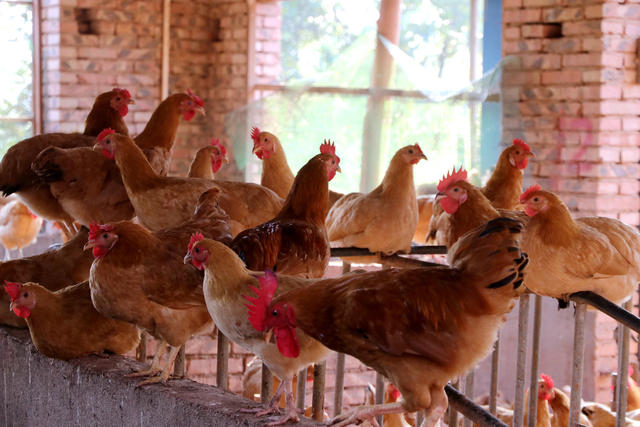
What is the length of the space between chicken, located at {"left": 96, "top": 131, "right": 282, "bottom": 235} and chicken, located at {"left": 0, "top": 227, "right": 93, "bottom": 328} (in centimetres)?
43

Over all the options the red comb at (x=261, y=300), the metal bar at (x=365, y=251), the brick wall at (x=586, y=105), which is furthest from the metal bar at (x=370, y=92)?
the red comb at (x=261, y=300)

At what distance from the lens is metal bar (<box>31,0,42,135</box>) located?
764 cm

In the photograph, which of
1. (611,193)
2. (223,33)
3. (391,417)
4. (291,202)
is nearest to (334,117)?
(223,33)

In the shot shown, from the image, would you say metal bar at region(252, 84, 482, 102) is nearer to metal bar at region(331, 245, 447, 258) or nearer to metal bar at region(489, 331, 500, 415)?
metal bar at region(331, 245, 447, 258)

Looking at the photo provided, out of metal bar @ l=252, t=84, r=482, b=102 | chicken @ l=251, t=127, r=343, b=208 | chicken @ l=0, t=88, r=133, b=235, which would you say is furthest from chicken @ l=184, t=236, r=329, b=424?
metal bar @ l=252, t=84, r=482, b=102

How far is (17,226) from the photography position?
7.11 m

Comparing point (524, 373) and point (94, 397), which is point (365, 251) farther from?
point (94, 397)

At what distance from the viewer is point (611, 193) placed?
6.36 m

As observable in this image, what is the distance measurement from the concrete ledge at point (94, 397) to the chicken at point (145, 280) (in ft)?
0.40

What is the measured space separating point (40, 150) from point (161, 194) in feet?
2.73

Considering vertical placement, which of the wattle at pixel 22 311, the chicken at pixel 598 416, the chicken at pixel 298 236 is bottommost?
the chicken at pixel 598 416

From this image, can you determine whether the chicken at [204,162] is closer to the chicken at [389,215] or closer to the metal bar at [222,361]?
the chicken at [389,215]

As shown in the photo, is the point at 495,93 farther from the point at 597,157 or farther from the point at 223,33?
the point at 223,33

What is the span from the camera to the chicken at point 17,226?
23.4ft
